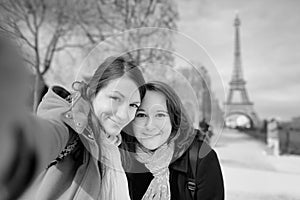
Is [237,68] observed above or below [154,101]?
above

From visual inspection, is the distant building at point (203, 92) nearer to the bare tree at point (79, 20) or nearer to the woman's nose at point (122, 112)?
the woman's nose at point (122, 112)

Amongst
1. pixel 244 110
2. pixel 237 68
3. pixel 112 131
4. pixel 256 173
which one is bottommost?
pixel 256 173

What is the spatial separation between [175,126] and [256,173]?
1.90 meters

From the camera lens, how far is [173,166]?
0.48m

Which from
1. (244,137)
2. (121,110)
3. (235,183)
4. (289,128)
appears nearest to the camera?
(121,110)

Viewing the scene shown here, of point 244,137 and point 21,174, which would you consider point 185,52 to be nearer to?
point 21,174

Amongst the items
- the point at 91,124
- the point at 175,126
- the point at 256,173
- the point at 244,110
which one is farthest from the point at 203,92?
the point at 244,110

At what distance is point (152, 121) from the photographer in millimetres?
433

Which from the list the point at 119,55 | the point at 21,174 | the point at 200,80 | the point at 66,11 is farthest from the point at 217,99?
the point at 66,11

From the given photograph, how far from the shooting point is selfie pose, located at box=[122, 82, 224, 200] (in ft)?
1.42

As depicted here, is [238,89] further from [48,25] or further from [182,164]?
[182,164]

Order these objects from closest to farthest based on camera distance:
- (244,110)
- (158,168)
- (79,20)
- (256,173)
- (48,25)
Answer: (158,168), (256,173), (79,20), (48,25), (244,110)

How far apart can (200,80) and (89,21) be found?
2788mm

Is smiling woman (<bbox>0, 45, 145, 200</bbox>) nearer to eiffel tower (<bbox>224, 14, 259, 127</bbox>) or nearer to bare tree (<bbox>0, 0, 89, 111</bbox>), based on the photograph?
bare tree (<bbox>0, 0, 89, 111</bbox>)
